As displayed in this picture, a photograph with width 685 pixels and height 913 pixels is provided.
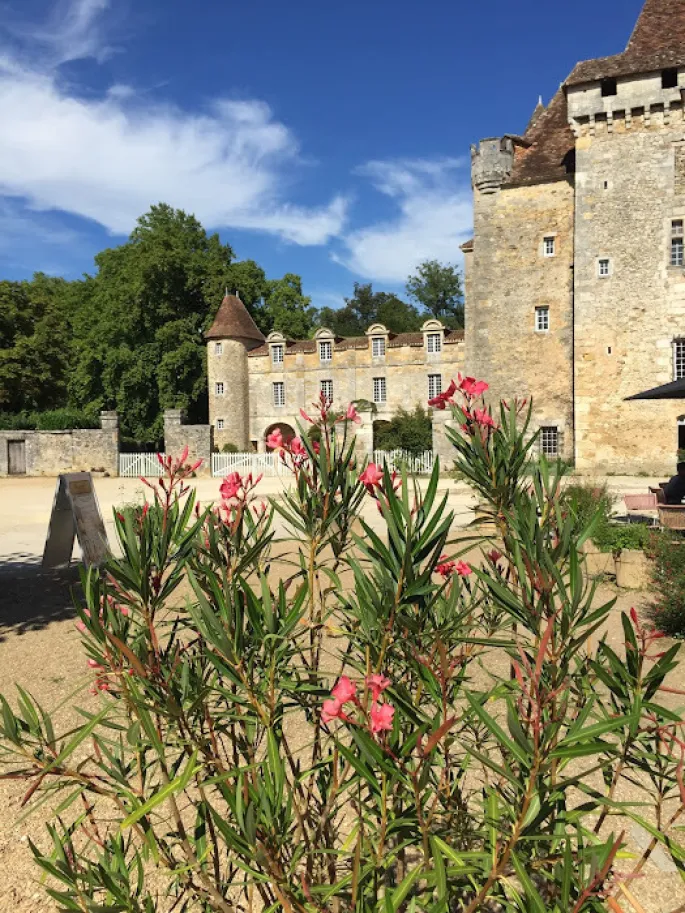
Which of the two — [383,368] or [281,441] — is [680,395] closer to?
[281,441]

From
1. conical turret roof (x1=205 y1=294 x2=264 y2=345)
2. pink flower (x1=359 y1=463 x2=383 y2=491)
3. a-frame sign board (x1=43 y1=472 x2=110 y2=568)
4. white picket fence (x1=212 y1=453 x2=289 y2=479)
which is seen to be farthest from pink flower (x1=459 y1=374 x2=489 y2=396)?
conical turret roof (x1=205 y1=294 x2=264 y2=345)

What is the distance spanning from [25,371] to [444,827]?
2741 centimetres

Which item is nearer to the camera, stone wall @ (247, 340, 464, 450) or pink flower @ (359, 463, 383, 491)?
pink flower @ (359, 463, 383, 491)

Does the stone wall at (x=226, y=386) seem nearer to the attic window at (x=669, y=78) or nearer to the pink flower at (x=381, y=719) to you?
the attic window at (x=669, y=78)

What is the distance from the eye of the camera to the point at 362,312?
185 feet

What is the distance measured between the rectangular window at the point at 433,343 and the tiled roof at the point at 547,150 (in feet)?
28.8

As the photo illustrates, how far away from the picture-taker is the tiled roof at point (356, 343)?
100ft

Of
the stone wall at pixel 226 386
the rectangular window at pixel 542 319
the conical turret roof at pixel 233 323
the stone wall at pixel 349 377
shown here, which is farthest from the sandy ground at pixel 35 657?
the conical turret roof at pixel 233 323

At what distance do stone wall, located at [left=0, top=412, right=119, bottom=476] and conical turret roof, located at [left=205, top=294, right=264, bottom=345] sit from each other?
7513 millimetres

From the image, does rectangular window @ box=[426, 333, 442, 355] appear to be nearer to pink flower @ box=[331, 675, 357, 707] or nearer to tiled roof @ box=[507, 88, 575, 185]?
tiled roof @ box=[507, 88, 575, 185]

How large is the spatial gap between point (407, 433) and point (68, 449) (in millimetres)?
13811

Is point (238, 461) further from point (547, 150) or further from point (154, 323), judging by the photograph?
point (547, 150)

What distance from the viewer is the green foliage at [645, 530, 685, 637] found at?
5.70m

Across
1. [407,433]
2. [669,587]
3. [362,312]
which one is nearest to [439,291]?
[362,312]
